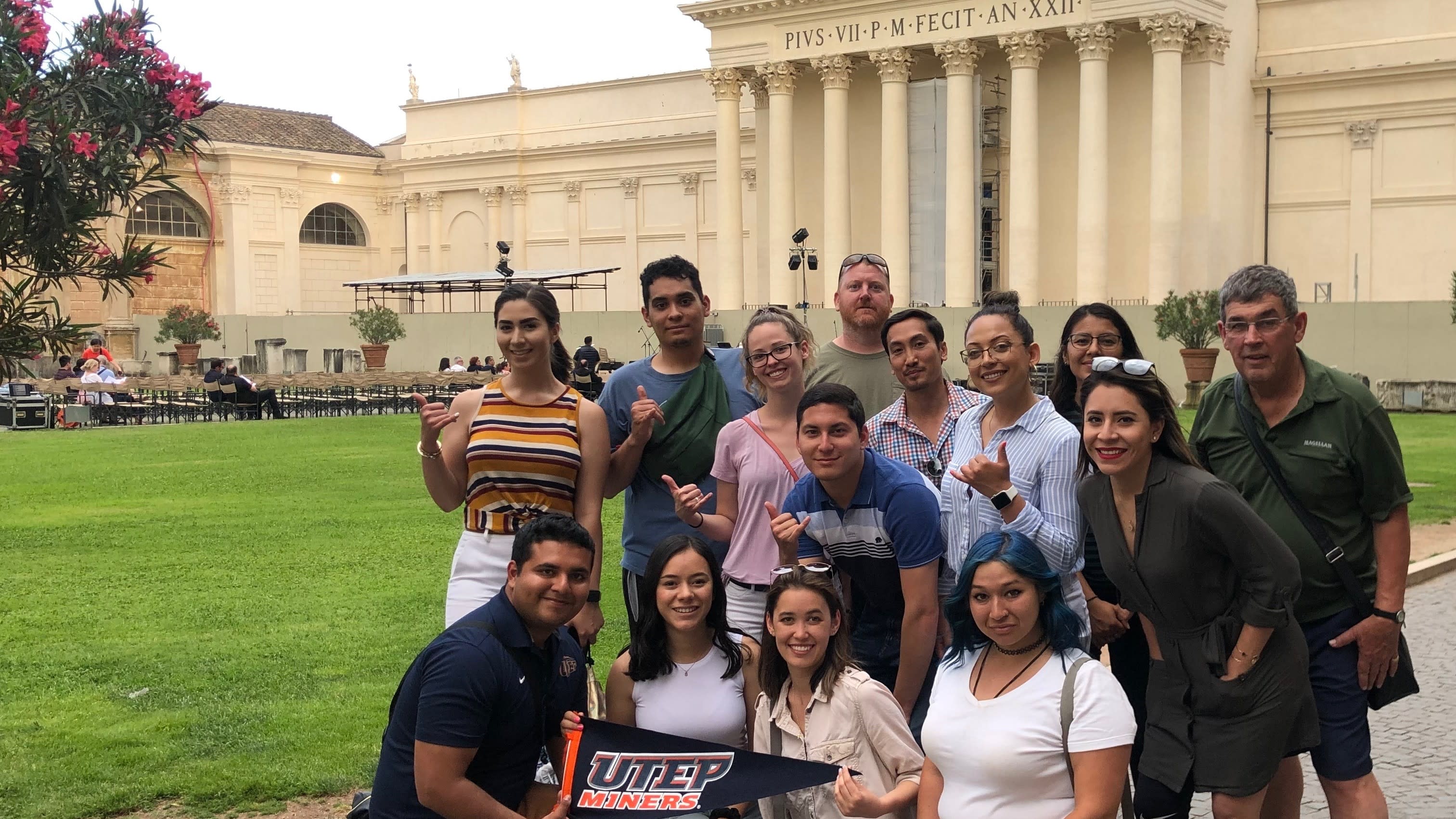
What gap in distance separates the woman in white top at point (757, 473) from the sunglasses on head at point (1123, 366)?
4.14ft

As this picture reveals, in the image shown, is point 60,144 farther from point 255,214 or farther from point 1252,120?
point 255,214

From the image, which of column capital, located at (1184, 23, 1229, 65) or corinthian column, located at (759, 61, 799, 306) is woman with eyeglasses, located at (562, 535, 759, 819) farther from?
corinthian column, located at (759, 61, 799, 306)

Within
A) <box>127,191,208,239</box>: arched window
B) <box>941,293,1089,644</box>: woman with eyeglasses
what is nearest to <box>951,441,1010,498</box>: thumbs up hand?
<box>941,293,1089,644</box>: woman with eyeglasses

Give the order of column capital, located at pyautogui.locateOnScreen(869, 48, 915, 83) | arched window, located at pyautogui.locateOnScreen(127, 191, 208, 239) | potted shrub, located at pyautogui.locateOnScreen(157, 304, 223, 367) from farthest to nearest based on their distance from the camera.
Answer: arched window, located at pyautogui.locateOnScreen(127, 191, 208, 239), potted shrub, located at pyautogui.locateOnScreen(157, 304, 223, 367), column capital, located at pyautogui.locateOnScreen(869, 48, 915, 83)

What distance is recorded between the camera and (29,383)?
105 ft

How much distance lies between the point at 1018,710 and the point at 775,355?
1.87m

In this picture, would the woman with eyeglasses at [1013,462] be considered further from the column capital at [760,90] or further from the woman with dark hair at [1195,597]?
the column capital at [760,90]

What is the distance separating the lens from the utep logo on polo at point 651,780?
4.70 m

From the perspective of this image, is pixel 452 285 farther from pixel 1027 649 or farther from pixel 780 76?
pixel 1027 649

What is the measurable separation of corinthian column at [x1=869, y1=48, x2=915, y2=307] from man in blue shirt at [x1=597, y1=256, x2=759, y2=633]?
3706 centimetres

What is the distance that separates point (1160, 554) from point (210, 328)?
173 feet

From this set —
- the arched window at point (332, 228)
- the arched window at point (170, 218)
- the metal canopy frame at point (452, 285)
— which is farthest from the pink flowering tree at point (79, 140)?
the arched window at point (332, 228)

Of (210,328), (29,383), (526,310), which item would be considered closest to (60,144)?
(526,310)

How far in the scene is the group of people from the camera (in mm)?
4285
